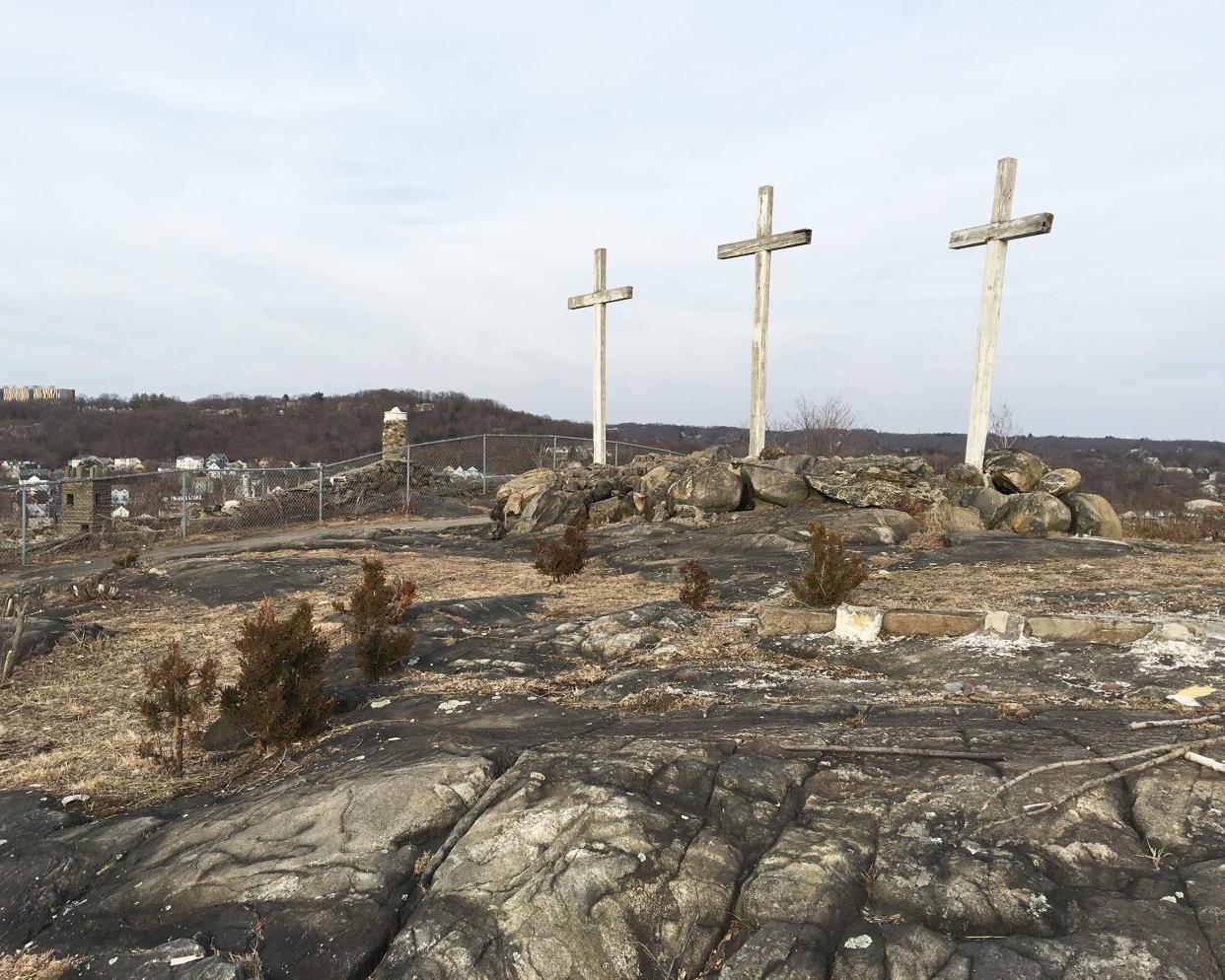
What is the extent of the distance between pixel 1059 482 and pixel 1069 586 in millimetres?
5277

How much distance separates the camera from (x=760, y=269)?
15.4 meters

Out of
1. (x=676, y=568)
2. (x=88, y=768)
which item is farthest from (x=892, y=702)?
(x=676, y=568)

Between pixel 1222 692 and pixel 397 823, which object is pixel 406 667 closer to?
pixel 397 823

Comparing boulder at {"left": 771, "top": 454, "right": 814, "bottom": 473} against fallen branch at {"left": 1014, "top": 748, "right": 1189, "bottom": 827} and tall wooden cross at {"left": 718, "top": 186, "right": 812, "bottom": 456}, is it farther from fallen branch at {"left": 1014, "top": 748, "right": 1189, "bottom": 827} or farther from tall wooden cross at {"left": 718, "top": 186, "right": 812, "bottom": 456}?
fallen branch at {"left": 1014, "top": 748, "right": 1189, "bottom": 827}

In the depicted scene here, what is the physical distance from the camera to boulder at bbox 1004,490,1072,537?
1207 centimetres

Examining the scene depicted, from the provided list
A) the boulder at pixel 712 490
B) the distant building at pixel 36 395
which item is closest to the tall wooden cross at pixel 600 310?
the boulder at pixel 712 490

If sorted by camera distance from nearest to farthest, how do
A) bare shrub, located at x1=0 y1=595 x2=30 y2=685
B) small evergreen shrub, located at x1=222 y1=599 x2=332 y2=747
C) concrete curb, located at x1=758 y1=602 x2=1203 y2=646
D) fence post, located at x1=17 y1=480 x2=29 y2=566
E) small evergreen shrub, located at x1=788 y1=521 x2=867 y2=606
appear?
1. small evergreen shrub, located at x1=222 y1=599 x2=332 y2=747
2. concrete curb, located at x1=758 y1=602 x2=1203 y2=646
3. bare shrub, located at x1=0 y1=595 x2=30 y2=685
4. small evergreen shrub, located at x1=788 y1=521 x2=867 y2=606
5. fence post, located at x1=17 y1=480 x2=29 y2=566

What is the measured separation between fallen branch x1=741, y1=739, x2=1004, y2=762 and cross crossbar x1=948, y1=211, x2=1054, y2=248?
1143 cm

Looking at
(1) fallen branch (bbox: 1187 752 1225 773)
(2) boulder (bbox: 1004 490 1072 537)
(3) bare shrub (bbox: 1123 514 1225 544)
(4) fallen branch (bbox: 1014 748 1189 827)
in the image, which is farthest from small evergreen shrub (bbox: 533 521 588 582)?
(3) bare shrub (bbox: 1123 514 1225 544)

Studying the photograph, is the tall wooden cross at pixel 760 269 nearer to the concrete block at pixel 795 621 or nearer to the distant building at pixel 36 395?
the concrete block at pixel 795 621

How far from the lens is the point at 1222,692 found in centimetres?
451

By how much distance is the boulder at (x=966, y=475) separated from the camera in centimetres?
1338

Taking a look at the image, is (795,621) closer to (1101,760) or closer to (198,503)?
(1101,760)

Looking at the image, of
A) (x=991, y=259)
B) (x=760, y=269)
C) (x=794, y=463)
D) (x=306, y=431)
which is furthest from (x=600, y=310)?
(x=306, y=431)
